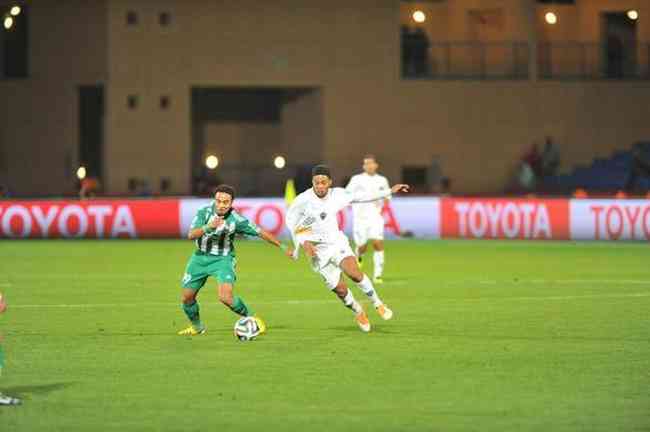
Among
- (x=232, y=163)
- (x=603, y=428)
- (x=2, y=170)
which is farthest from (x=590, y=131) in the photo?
(x=603, y=428)

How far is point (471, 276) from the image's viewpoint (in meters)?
26.1

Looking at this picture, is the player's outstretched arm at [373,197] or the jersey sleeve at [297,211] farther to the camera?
the player's outstretched arm at [373,197]

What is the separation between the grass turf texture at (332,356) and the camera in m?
11.2

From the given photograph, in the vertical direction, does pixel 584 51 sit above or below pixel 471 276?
above

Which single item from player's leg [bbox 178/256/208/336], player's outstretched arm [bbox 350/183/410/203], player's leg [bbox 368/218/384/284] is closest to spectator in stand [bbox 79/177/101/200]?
player's leg [bbox 368/218/384/284]

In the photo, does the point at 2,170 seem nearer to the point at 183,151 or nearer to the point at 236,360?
the point at 183,151

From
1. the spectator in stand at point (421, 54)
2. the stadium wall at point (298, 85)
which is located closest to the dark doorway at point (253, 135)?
the stadium wall at point (298, 85)

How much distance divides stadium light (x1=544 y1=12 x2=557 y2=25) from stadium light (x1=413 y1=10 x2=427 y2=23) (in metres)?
4.36

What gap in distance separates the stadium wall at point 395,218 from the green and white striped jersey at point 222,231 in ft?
68.3

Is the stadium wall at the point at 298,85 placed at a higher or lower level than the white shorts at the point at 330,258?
higher

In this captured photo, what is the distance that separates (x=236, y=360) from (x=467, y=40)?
37.0 m

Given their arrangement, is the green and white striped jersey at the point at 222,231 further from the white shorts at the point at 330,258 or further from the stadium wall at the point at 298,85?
the stadium wall at the point at 298,85

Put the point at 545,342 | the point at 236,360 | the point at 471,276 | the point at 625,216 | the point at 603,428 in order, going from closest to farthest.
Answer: the point at 603,428 → the point at 236,360 → the point at 545,342 → the point at 471,276 → the point at 625,216

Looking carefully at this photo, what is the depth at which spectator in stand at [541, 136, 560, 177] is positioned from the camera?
4912cm
